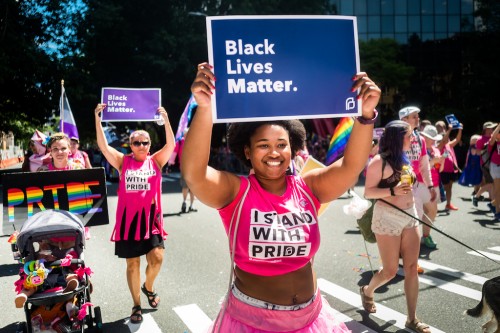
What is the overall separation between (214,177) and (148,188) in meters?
2.94

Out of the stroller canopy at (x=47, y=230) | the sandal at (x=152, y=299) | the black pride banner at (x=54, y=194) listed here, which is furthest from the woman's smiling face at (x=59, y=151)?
the sandal at (x=152, y=299)

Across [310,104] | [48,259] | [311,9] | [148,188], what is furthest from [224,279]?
[311,9]

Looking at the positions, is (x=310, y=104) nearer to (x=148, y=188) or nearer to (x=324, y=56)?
(x=324, y=56)

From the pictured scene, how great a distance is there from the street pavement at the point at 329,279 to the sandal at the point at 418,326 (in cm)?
13

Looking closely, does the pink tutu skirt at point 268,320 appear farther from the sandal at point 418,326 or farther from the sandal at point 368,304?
the sandal at point 368,304

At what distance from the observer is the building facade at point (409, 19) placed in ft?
145

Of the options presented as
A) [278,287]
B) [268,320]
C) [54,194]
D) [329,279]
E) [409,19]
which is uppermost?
[409,19]

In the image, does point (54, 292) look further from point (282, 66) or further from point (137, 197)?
point (282, 66)

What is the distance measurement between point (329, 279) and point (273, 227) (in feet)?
13.2

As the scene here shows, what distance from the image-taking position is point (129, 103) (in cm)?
688

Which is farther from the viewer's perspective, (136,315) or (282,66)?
(136,315)

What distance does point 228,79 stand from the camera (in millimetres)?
2438

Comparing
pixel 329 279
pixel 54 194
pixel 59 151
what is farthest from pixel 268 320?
pixel 59 151

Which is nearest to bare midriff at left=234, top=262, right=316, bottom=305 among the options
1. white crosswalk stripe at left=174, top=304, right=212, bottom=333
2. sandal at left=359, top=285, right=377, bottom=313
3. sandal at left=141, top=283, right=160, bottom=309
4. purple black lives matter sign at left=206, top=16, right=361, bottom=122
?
purple black lives matter sign at left=206, top=16, right=361, bottom=122
